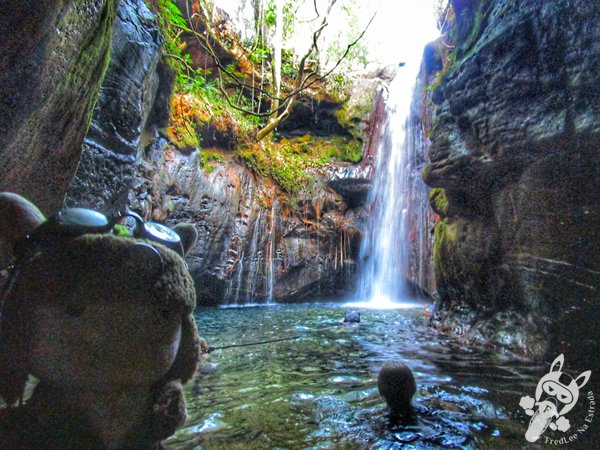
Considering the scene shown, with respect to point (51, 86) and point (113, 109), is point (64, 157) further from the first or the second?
point (113, 109)

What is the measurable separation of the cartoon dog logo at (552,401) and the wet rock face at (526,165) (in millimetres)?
480

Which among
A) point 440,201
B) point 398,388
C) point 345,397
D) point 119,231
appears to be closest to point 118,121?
point 119,231

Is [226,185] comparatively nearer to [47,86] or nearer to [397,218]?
[397,218]

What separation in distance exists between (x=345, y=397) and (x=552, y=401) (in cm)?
151

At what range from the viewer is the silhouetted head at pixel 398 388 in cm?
216

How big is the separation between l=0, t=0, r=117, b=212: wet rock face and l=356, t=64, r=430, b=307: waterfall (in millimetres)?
10156

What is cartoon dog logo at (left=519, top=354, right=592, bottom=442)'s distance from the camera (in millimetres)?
1973

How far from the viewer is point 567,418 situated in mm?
2041

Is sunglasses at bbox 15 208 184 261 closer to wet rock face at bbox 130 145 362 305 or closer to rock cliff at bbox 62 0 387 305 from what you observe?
rock cliff at bbox 62 0 387 305

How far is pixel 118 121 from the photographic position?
12.6ft

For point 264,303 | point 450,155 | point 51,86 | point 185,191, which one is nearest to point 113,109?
point 51,86

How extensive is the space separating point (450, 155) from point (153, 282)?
4.79 m

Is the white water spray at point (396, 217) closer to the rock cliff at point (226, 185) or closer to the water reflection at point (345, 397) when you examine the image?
the rock cliff at point (226, 185)

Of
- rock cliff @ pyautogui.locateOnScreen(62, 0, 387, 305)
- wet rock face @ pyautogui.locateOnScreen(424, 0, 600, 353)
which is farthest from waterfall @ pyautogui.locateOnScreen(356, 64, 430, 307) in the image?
wet rock face @ pyautogui.locateOnScreen(424, 0, 600, 353)
